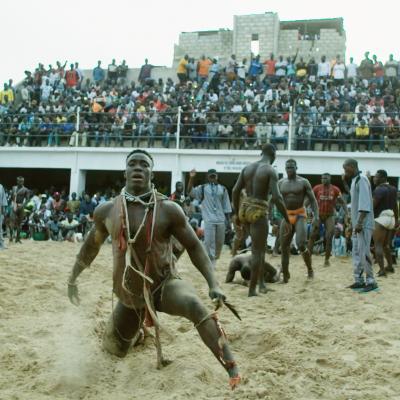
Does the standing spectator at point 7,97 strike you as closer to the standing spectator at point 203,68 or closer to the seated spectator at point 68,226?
the standing spectator at point 203,68

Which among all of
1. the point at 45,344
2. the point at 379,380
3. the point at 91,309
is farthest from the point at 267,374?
the point at 91,309

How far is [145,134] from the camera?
18312 mm

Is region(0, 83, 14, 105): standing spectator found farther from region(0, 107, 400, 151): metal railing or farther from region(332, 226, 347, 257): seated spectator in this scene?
region(332, 226, 347, 257): seated spectator

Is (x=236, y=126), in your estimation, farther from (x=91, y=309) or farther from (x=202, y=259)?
(x=202, y=259)

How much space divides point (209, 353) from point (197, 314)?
49.5 inches

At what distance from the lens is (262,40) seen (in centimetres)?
2872

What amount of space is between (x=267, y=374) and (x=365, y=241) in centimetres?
372

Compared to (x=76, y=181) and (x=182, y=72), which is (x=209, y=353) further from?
(x=182, y=72)

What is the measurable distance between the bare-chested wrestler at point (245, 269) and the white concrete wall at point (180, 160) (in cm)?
910

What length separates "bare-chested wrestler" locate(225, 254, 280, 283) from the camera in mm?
7852

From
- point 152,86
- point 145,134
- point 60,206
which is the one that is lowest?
point 60,206

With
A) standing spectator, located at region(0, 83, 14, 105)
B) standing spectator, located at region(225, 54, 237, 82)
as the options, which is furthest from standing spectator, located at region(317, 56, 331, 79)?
standing spectator, located at region(0, 83, 14, 105)

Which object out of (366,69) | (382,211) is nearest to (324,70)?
(366,69)

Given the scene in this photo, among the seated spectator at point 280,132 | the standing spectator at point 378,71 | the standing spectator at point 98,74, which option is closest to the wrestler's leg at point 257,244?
the seated spectator at point 280,132
